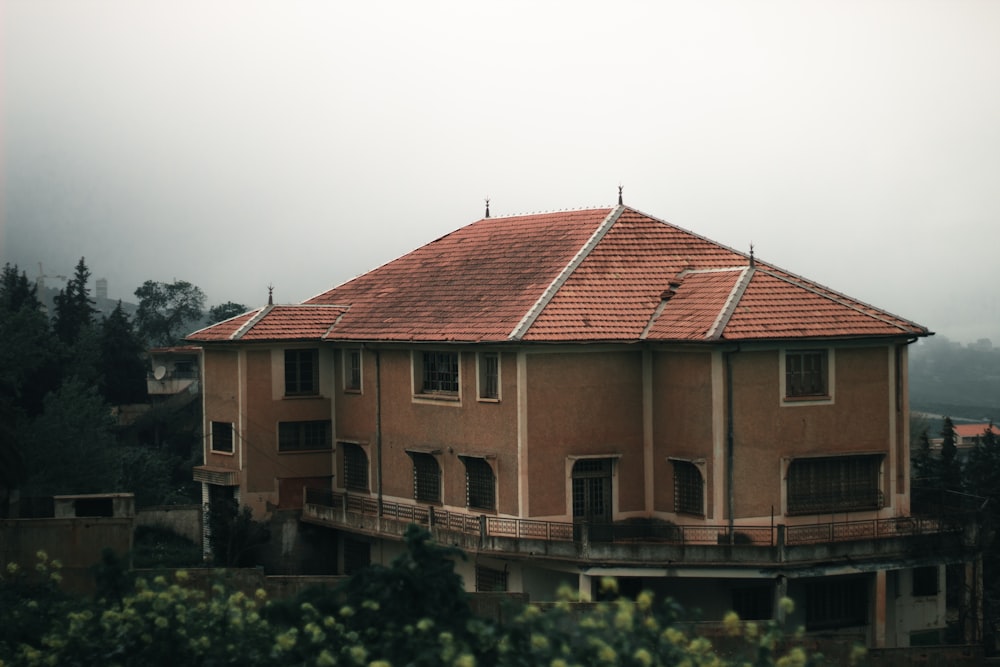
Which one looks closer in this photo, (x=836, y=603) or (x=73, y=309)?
(x=836, y=603)

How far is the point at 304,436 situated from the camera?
44.9 metres

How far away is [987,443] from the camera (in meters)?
59.5

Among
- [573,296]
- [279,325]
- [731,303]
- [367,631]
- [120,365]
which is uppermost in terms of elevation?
[573,296]

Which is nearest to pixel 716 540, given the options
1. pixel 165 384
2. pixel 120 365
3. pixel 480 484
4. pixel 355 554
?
pixel 480 484

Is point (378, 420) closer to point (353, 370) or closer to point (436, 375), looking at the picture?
point (353, 370)

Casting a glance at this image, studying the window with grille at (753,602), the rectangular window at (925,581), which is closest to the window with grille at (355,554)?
the window with grille at (753,602)

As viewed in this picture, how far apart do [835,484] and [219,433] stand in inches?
762

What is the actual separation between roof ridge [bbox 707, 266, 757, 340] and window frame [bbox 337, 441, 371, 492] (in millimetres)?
12812

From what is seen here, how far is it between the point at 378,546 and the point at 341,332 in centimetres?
688

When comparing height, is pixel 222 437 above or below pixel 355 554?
above

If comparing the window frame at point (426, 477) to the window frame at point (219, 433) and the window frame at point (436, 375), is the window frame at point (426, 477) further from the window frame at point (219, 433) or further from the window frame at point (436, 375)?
the window frame at point (219, 433)

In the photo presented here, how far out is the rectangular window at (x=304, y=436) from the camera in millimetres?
44562

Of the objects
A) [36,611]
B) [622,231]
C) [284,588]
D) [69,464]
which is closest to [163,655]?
[36,611]

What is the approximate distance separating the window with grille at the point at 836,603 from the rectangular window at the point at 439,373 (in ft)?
35.5
